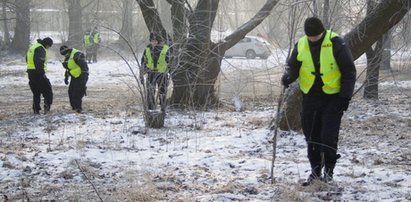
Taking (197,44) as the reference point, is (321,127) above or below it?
below

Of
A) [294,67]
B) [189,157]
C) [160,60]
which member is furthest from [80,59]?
[294,67]

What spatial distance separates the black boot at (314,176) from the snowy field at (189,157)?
96 mm

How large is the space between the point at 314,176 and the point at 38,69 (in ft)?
25.1

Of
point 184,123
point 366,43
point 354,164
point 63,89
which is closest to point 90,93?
point 63,89

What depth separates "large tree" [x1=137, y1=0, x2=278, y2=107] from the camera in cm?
1173

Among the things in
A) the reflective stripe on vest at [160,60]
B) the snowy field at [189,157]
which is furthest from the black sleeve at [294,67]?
the reflective stripe on vest at [160,60]

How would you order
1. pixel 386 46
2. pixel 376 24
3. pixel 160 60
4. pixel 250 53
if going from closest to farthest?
pixel 376 24 → pixel 160 60 → pixel 386 46 → pixel 250 53

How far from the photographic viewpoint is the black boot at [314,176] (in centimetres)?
548

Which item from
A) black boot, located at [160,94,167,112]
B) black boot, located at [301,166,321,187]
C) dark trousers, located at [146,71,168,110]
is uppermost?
dark trousers, located at [146,71,168,110]

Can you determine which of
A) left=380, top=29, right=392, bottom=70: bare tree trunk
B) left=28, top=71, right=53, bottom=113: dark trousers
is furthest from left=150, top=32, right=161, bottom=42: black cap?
left=380, top=29, right=392, bottom=70: bare tree trunk

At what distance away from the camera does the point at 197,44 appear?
11945 millimetres

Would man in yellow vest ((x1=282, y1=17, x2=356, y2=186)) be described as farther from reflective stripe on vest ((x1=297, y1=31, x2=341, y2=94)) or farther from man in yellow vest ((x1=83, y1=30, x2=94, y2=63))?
man in yellow vest ((x1=83, y1=30, x2=94, y2=63))

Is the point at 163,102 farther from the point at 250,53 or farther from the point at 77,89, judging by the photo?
the point at 250,53

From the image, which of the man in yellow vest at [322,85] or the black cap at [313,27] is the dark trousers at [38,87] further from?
the black cap at [313,27]
